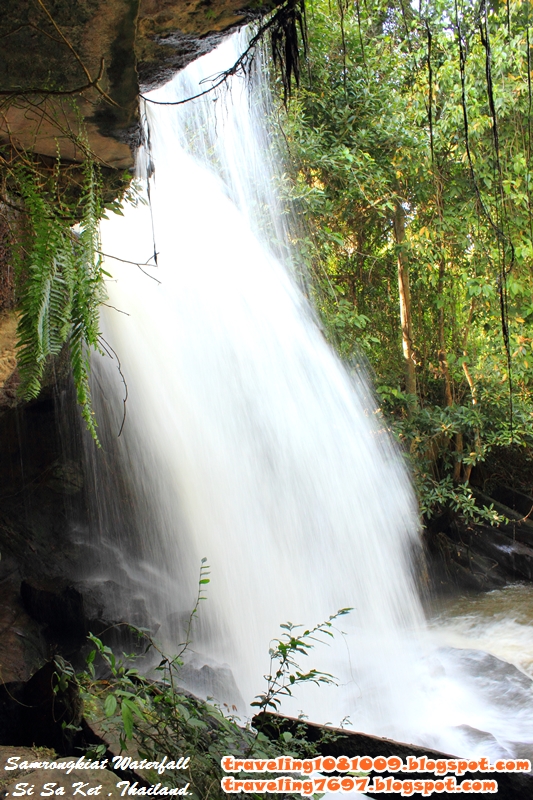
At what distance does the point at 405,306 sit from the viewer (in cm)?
824

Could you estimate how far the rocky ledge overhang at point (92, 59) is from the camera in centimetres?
226

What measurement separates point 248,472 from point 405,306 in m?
3.67

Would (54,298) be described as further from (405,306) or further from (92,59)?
(405,306)

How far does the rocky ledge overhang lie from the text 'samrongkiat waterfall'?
1.73m

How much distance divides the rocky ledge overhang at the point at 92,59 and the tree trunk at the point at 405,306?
17.0 feet

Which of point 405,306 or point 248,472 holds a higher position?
point 405,306

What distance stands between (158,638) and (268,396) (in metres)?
Answer: 2.61

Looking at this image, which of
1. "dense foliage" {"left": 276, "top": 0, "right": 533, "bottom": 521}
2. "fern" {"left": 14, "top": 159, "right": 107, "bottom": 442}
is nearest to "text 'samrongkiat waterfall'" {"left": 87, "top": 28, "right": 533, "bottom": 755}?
"dense foliage" {"left": 276, "top": 0, "right": 533, "bottom": 521}

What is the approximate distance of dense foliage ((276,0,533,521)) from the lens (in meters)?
6.86

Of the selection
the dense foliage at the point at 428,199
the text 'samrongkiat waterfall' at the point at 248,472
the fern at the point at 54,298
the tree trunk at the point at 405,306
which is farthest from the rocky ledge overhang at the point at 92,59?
the tree trunk at the point at 405,306

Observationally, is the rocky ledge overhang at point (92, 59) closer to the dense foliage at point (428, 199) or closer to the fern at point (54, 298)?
the fern at point (54, 298)

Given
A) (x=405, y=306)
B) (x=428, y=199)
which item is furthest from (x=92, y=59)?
(x=405, y=306)

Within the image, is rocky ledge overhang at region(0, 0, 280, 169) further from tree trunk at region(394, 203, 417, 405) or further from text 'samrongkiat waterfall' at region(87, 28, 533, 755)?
tree trunk at region(394, 203, 417, 405)

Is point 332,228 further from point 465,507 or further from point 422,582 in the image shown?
point 422,582
